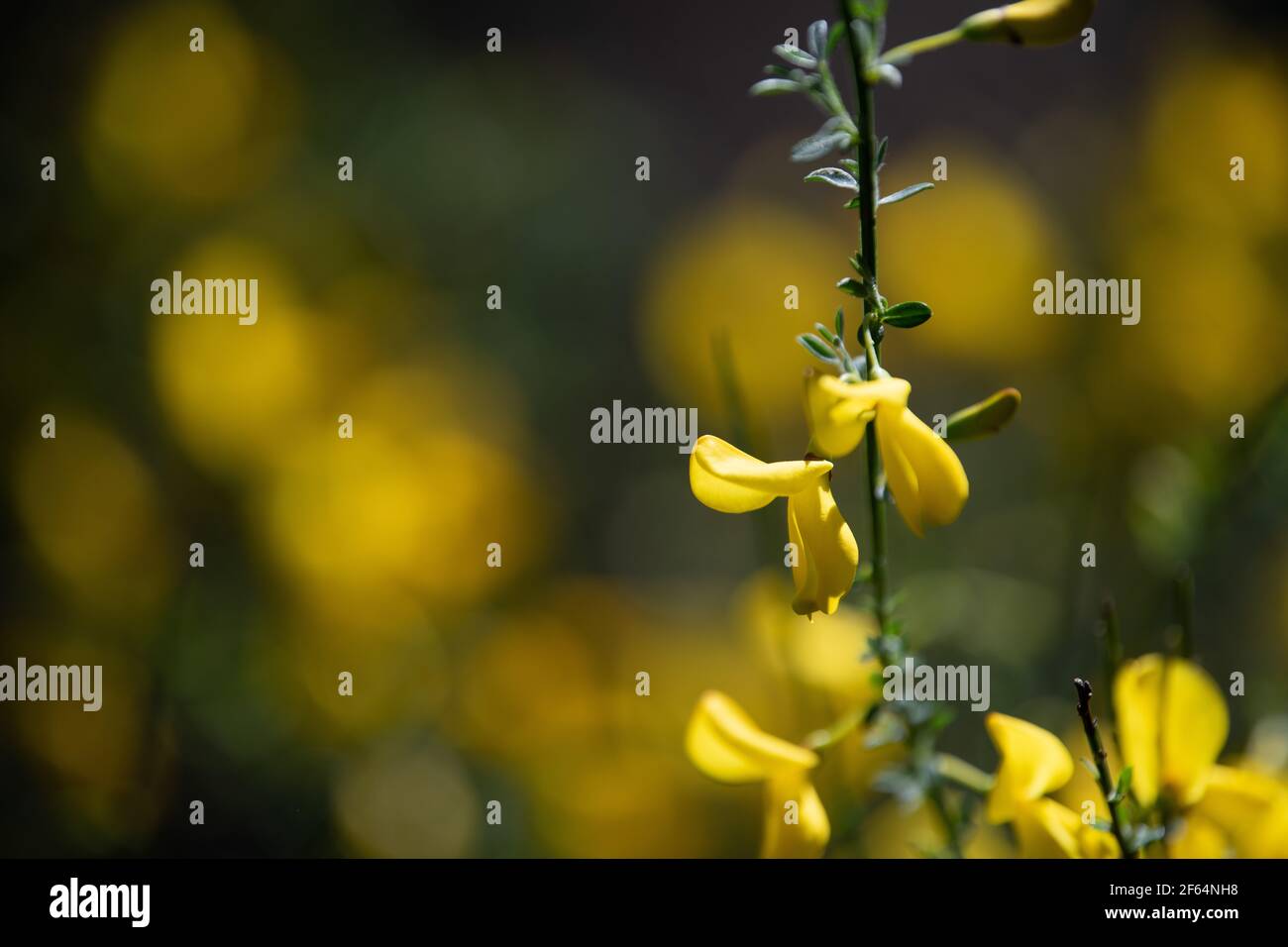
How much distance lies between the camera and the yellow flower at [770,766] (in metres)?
0.35

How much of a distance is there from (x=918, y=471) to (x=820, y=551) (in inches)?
1.4

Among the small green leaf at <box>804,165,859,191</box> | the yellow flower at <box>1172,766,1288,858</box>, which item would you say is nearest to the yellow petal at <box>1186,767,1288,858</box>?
the yellow flower at <box>1172,766,1288,858</box>

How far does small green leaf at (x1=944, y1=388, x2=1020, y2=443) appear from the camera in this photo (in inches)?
12.3

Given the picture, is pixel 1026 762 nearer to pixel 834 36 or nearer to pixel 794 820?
pixel 794 820

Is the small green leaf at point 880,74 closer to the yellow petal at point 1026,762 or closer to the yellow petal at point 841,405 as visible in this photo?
the yellow petal at point 841,405

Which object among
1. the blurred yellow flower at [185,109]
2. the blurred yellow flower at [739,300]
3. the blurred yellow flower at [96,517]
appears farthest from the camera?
the blurred yellow flower at [739,300]

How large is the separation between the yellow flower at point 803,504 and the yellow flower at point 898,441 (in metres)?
0.01

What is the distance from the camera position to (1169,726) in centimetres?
36

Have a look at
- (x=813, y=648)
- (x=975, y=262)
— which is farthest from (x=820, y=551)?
(x=975, y=262)

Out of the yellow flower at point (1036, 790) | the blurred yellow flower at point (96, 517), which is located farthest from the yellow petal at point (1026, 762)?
the blurred yellow flower at point (96, 517)

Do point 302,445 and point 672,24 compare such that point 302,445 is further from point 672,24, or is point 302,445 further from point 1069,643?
point 672,24

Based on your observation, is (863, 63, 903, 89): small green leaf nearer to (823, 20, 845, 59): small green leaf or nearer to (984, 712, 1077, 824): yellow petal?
(823, 20, 845, 59): small green leaf

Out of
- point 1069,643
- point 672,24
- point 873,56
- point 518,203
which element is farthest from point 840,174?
point 672,24

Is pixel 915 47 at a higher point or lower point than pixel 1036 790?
higher
